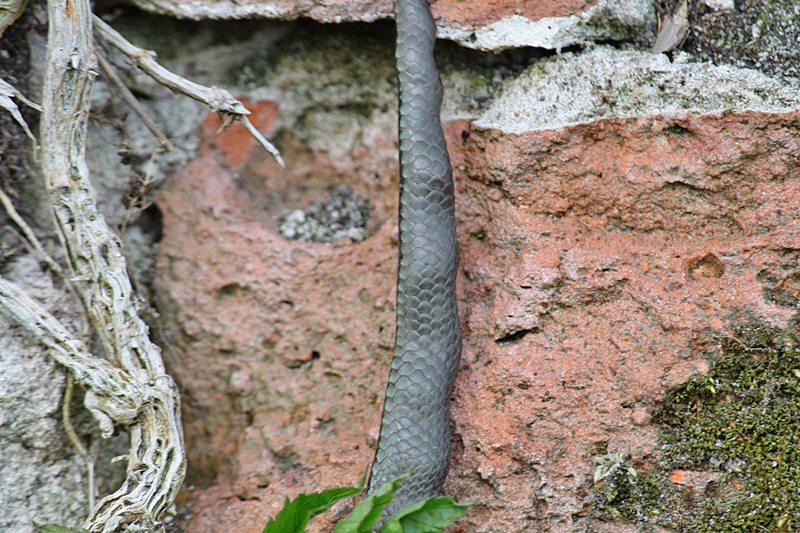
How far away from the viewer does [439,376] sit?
1219 mm

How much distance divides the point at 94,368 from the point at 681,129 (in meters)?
1.40

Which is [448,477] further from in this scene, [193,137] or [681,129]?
[193,137]

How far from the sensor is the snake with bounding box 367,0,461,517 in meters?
1.21

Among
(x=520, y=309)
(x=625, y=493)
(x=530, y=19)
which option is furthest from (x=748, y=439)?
(x=530, y=19)

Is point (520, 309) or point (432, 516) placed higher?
point (520, 309)

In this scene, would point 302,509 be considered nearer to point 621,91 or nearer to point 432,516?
point 432,516

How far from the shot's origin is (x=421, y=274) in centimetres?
124

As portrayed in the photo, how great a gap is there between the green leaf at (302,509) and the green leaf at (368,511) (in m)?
0.06

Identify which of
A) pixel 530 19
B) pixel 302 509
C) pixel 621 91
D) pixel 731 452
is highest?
pixel 530 19

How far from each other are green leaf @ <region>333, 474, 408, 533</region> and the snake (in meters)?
0.11

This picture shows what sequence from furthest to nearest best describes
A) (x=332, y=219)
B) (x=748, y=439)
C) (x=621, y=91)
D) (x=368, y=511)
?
1. (x=332, y=219)
2. (x=621, y=91)
3. (x=748, y=439)
4. (x=368, y=511)

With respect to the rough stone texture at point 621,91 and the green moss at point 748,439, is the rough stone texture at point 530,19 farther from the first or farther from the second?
the green moss at point 748,439

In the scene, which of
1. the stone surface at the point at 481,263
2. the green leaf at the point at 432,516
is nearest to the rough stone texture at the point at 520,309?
the stone surface at the point at 481,263

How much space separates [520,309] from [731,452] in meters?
0.52
